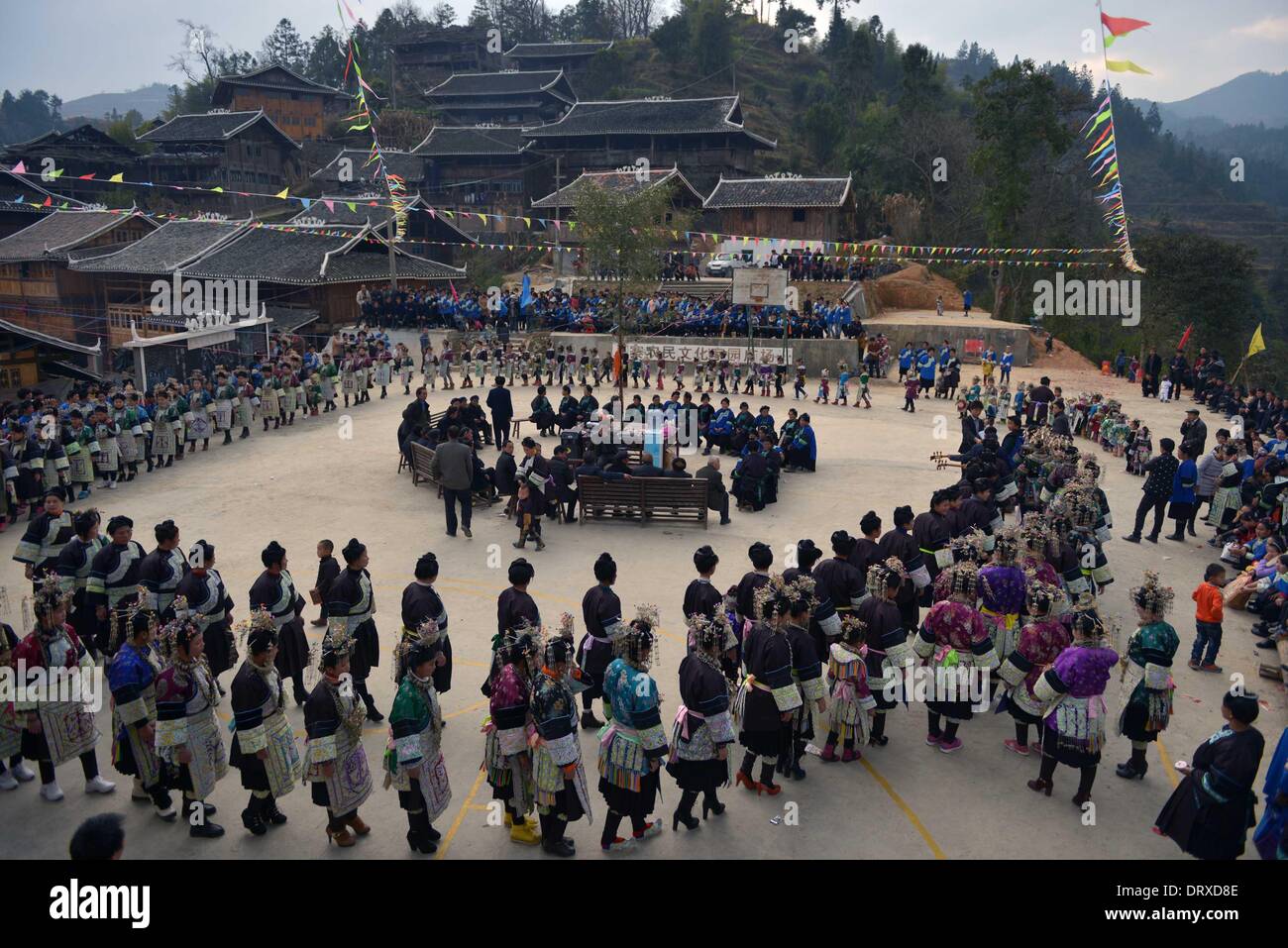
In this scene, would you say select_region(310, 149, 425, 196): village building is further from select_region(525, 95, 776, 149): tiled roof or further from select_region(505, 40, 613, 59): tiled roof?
select_region(505, 40, 613, 59): tiled roof

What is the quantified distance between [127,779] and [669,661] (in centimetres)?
504

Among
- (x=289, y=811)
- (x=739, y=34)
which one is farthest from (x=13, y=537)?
(x=739, y=34)

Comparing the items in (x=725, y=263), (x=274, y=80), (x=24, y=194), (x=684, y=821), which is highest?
(x=274, y=80)

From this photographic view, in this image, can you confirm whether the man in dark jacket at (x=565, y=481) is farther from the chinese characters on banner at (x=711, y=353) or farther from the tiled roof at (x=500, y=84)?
the tiled roof at (x=500, y=84)

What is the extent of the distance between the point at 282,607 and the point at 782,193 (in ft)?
124

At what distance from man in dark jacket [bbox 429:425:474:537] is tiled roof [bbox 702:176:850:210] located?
31.3m

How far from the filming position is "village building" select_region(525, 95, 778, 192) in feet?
163

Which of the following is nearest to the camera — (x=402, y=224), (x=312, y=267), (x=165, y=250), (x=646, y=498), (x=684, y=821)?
(x=684, y=821)

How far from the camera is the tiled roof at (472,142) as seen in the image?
2024 inches

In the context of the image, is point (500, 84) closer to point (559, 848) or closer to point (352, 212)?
point (352, 212)

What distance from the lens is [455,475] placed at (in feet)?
44.0

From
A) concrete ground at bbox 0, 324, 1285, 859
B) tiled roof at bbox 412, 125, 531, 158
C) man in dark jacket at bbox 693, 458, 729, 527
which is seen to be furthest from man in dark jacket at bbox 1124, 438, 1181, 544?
tiled roof at bbox 412, 125, 531, 158

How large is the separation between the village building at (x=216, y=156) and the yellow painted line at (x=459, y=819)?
175 ft

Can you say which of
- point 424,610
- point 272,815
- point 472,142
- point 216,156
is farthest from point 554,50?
point 272,815
